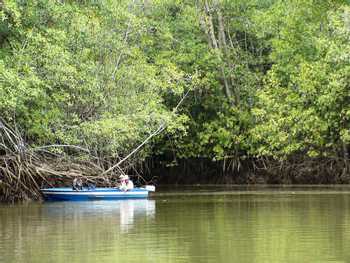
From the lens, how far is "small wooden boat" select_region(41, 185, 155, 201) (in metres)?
27.1

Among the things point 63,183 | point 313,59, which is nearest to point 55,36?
point 63,183

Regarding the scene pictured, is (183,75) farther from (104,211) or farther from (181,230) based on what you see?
(181,230)

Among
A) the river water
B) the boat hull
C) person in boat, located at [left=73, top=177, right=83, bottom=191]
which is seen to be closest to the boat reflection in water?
the river water

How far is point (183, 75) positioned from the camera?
120 ft

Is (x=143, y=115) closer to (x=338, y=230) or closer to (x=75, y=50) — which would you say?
(x=75, y=50)

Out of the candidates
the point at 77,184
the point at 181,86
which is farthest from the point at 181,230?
the point at 181,86

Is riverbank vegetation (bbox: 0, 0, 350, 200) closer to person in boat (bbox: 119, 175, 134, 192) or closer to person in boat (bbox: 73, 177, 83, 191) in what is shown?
person in boat (bbox: 73, 177, 83, 191)

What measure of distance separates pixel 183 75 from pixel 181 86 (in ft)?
6.92

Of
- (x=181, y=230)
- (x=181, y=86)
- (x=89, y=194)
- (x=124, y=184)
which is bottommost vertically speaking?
(x=181, y=230)

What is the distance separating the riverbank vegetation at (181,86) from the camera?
26.9 m

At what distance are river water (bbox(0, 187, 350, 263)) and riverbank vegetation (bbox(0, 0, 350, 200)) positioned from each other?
320 centimetres

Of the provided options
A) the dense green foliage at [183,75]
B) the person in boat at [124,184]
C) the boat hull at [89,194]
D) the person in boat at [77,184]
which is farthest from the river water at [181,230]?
the dense green foliage at [183,75]

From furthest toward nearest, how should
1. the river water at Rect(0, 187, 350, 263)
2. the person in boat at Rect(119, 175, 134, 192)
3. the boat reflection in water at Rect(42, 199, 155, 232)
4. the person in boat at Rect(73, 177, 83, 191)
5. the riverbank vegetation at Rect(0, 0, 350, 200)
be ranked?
the person in boat at Rect(119, 175, 134, 192)
the person in boat at Rect(73, 177, 83, 191)
the riverbank vegetation at Rect(0, 0, 350, 200)
the boat reflection in water at Rect(42, 199, 155, 232)
the river water at Rect(0, 187, 350, 263)

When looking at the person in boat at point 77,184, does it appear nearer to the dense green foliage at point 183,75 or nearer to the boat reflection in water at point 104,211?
the boat reflection in water at point 104,211
